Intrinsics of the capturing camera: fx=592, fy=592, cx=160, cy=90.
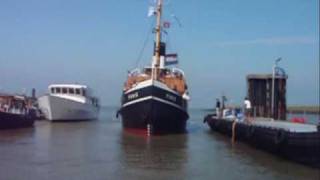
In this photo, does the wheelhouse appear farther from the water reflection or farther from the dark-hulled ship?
the water reflection

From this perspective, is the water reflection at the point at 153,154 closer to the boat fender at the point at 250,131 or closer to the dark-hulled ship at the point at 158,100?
the dark-hulled ship at the point at 158,100

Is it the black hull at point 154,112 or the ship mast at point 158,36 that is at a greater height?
the ship mast at point 158,36

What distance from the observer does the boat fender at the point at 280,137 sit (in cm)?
2186

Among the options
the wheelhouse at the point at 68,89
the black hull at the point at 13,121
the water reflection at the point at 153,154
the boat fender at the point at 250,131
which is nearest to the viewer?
the water reflection at the point at 153,154

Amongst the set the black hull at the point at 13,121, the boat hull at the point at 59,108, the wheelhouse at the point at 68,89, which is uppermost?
the wheelhouse at the point at 68,89

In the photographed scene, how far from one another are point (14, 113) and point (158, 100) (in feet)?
41.3

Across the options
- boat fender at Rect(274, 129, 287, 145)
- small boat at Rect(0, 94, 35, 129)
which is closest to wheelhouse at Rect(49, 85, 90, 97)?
small boat at Rect(0, 94, 35, 129)

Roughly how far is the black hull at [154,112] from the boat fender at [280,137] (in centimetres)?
1304

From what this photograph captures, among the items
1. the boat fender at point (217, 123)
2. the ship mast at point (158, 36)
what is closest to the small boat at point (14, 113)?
the ship mast at point (158, 36)

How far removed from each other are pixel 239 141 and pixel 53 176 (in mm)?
16981

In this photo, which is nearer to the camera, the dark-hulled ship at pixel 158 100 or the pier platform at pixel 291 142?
the pier platform at pixel 291 142

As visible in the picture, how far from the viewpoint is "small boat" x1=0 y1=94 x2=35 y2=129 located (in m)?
40.3

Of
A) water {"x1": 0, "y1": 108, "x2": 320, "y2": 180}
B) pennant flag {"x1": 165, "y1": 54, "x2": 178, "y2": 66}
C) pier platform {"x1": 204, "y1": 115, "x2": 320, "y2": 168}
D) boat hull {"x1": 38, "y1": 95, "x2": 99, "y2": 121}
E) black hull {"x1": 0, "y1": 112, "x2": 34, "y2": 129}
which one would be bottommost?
water {"x1": 0, "y1": 108, "x2": 320, "y2": 180}

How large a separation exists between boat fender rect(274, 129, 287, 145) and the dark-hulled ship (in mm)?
13168
